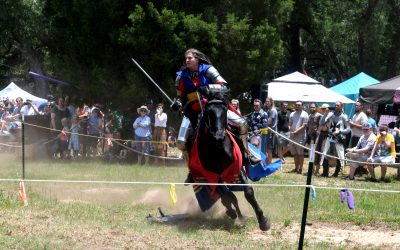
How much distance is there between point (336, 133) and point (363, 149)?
0.82 metres

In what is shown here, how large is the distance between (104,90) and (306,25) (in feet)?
64.5

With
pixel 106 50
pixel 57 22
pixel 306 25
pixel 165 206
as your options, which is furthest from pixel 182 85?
pixel 306 25

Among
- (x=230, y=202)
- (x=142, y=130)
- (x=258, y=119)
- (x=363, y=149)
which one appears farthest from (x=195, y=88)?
(x=142, y=130)

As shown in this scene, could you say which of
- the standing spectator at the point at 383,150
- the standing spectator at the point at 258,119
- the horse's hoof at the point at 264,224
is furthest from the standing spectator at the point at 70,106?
the horse's hoof at the point at 264,224

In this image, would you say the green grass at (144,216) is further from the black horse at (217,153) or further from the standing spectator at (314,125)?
the standing spectator at (314,125)

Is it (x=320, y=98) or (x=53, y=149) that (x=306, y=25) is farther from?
(x=53, y=149)

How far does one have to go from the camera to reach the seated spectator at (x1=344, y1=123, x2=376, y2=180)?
1576cm

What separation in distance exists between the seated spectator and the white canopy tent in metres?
5.69

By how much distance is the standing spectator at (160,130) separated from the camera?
18.0m

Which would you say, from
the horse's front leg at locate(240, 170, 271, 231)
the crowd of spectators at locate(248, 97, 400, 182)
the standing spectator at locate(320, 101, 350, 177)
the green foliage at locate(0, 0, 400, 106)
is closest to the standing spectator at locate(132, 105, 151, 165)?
the green foliage at locate(0, 0, 400, 106)

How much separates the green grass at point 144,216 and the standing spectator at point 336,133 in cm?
185

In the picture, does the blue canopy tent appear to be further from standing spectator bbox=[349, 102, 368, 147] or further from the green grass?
the green grass

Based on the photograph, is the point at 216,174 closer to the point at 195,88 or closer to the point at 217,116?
the point at 217,116

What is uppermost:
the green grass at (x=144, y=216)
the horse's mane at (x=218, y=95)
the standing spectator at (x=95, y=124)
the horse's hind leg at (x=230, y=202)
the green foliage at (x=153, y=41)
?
the green foliage at (x=153, y=41)
